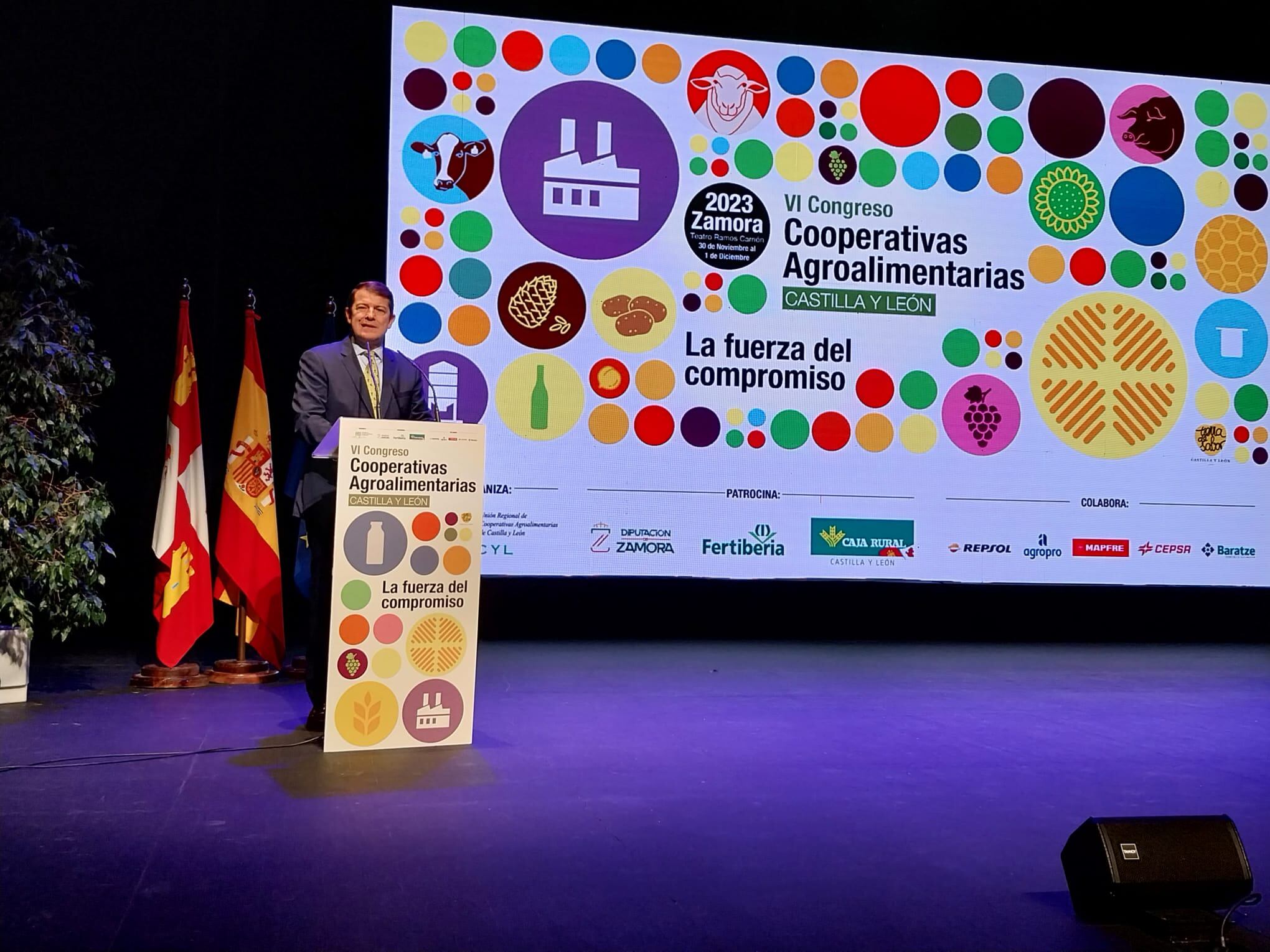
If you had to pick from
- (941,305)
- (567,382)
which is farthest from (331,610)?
(941,305)

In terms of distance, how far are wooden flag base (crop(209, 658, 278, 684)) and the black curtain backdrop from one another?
726 mm

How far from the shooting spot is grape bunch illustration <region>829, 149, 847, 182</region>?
536 centimetres

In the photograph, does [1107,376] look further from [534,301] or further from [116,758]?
[116,758]

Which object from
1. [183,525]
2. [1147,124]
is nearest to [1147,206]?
[1147,124]

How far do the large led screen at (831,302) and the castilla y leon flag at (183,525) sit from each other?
111cm

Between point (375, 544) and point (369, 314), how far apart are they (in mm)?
744

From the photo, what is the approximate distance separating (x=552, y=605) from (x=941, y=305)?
2482mm

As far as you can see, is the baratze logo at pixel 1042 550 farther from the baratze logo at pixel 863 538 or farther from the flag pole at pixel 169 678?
the flag pole at pixel 169 678

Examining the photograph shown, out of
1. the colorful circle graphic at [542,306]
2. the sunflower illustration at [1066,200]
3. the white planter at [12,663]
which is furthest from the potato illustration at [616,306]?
the white planter at [12,663]

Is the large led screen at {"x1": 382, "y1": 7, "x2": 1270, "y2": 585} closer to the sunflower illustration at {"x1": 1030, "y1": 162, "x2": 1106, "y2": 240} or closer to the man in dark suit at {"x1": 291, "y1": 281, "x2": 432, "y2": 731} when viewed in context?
the sunflower illustration at {"x1": 1030, "y1": 162, "x2": 1106, "y2": 240}

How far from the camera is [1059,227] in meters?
5.53

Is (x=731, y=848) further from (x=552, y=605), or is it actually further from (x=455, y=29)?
(x=455, y=29)

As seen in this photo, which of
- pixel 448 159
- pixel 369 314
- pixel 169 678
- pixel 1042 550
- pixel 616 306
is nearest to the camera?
pixel 369 314

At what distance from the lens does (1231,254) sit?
223 inches
